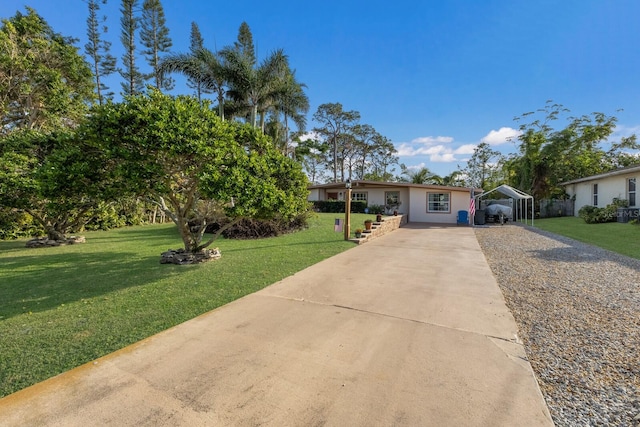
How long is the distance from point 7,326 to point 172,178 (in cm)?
297

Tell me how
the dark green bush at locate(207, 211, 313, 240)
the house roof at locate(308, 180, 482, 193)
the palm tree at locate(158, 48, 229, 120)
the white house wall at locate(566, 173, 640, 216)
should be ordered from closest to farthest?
the dark green bush at locate(207, 211, 313, 240) → the white house wall at locate(566, 173, 640, 216) → the palm tree at locate(158, 48, 229, 120) → the house roof at locate(308, 180, 482, 193)

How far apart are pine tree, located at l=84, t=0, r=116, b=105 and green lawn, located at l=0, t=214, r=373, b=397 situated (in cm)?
2103

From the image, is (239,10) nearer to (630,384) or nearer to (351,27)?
(351,27)

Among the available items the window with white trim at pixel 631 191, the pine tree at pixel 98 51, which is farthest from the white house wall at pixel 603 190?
the pine tree at pixel 98 51

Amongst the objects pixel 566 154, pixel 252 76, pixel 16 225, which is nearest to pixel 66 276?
pixel 16 225

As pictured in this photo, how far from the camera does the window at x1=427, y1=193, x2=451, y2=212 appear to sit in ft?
60.7

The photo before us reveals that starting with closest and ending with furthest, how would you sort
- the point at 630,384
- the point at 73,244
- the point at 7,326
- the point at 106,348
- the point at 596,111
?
1. the point at 630,384
2. the point at 106,348
3. the point at 7,326
4. the point at 73,244
5. the point at 596,111

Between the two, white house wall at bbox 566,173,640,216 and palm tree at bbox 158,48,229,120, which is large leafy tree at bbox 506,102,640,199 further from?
palm tree at bbox 158,48,229,120

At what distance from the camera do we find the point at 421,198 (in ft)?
62.6

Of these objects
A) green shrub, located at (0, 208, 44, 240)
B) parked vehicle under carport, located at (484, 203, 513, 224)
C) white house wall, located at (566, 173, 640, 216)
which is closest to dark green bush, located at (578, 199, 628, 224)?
white house wall, located at (566, 173, 640, 216)

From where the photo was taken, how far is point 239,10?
1286 cm

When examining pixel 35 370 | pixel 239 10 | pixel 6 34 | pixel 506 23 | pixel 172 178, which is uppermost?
pixel 239 10

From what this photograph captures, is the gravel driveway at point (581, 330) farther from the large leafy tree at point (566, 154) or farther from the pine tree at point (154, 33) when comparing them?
the pine tree at point (154, 33)

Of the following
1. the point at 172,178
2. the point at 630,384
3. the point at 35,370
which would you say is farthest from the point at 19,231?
the point at 630,384
